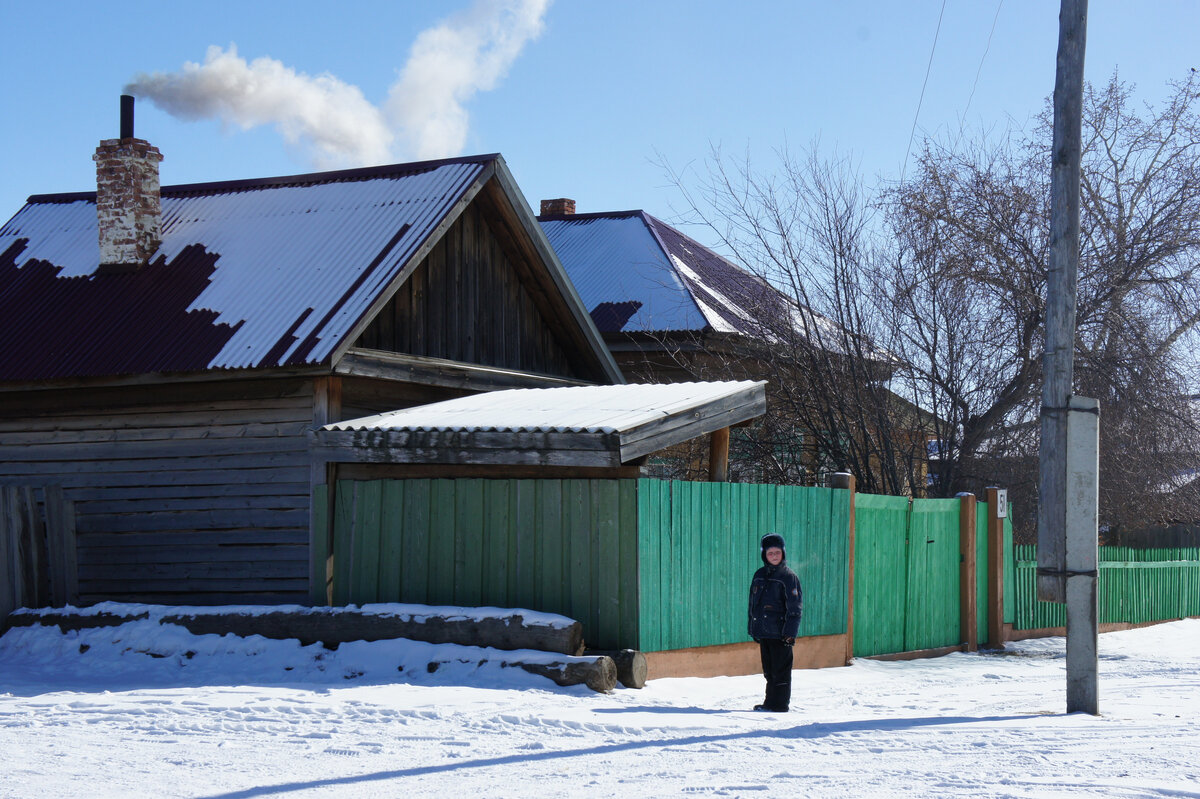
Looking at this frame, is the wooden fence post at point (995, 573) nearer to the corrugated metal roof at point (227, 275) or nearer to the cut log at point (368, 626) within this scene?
the corrugated metal roof at point (227, 275)

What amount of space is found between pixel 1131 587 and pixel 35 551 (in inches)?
568

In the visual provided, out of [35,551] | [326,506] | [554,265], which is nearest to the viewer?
[326,506]

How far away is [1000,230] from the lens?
17.6m

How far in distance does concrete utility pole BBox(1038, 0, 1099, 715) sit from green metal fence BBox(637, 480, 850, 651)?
257 centimetres

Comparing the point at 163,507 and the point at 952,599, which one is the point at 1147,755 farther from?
the point at 163,507

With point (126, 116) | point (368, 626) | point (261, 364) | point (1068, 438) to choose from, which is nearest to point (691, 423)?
point (1068, 438)

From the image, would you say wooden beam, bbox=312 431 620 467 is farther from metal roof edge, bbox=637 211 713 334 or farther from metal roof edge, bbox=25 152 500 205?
metal roof edge, bbox=637 211 713 334

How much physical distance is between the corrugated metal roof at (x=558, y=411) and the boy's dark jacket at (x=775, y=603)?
1.50 meters

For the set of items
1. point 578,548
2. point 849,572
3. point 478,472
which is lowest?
point 849,572

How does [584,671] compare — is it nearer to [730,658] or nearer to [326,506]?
[730,658]

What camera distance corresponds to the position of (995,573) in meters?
15.1

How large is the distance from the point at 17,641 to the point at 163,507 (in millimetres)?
1816

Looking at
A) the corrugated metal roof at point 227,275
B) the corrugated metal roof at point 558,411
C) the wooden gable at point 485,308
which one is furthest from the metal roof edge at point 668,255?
the corrugated metal roof at point 558,411

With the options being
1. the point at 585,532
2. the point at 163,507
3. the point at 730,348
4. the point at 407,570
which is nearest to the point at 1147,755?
the point at 585,532
